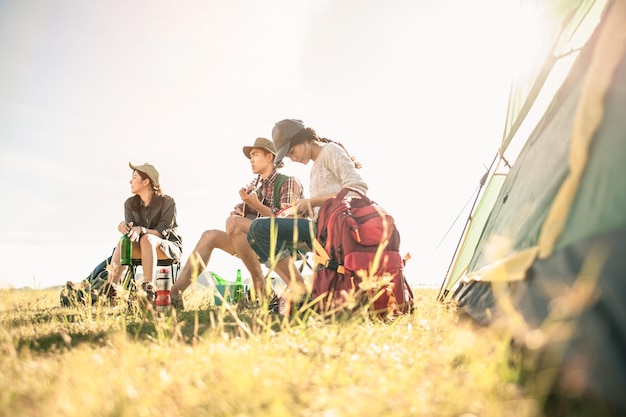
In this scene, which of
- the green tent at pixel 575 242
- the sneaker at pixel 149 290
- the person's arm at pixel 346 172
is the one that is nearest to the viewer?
the green tent at pixel 575 242

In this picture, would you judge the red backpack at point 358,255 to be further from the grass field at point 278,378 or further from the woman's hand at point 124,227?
the woman's hand at point 124,227

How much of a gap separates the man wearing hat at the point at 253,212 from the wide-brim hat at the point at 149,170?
4.22 ft

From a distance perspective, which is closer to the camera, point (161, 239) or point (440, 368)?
point (440, 368)

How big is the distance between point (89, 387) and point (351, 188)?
261 centimetres

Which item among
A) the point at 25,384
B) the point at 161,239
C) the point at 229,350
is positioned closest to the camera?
the point at 25,384

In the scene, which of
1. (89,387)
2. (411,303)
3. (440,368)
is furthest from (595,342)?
(411,303)

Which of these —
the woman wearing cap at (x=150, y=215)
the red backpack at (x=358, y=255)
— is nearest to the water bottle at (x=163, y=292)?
the red backpack at (x=358, y=255)

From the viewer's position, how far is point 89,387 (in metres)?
1.48

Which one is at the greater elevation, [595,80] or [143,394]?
[595,80]

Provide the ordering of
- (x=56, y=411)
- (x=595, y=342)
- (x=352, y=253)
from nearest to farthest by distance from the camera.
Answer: (x=56, y=411)
(x=595, y=342)
(x=352, y=253)

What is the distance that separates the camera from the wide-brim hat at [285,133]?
174 inches

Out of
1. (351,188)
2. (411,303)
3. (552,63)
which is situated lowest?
(411,303)

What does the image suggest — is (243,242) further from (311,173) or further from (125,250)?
(125,250)

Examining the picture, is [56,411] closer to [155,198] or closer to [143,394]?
[143,394]
